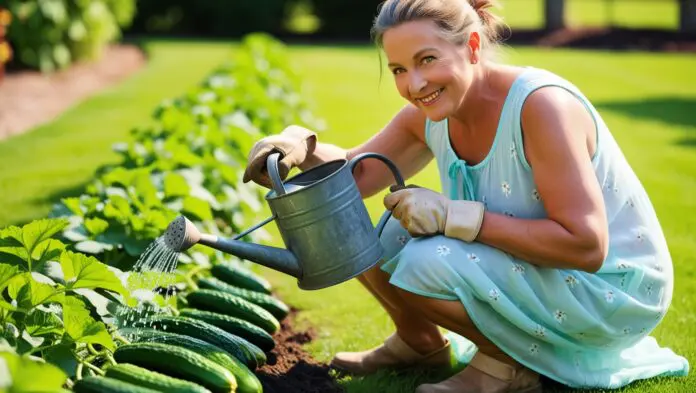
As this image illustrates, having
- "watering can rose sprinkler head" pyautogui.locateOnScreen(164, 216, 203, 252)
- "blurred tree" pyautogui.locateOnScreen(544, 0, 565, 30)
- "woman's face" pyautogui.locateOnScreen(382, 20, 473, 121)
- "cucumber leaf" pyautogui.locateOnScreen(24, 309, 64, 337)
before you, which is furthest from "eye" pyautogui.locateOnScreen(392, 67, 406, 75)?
"blurred tree" pyautogui.locateOnScreen(544, 0, 565, 30)

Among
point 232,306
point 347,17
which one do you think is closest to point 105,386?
point 232,306

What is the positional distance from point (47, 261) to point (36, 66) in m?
9.38

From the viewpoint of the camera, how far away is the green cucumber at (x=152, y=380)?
2.55m

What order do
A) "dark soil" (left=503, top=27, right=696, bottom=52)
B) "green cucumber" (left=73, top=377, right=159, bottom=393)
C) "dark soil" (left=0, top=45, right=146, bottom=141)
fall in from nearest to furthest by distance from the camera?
"green cucumber" (left=73, top=377, right=159, bottom=393), "dark soil" (left=0, top=45, right=146, bottom=141), "dark soil" (left=503, top=27, right=696, bottom=52)

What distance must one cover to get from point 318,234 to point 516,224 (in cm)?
61

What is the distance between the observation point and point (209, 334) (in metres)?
3.08

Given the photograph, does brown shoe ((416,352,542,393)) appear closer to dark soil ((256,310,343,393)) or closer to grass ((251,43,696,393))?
grass ((251,43,696,393))

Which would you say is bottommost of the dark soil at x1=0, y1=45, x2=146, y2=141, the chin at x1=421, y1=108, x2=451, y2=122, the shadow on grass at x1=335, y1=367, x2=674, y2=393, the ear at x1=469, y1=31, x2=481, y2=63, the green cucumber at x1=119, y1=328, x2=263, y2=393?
the dark soil at x1=0, y1=45, x2=146, y2=141

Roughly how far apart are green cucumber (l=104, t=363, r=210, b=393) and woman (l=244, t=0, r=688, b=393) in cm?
74

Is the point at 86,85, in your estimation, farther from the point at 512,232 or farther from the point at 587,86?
the point at 512,232

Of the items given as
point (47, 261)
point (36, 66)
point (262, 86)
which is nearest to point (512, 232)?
point (47, 261)

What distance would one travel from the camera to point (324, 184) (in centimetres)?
278

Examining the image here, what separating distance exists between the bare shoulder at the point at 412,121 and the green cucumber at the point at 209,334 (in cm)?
100

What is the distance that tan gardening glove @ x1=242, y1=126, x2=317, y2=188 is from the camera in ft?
10.2
